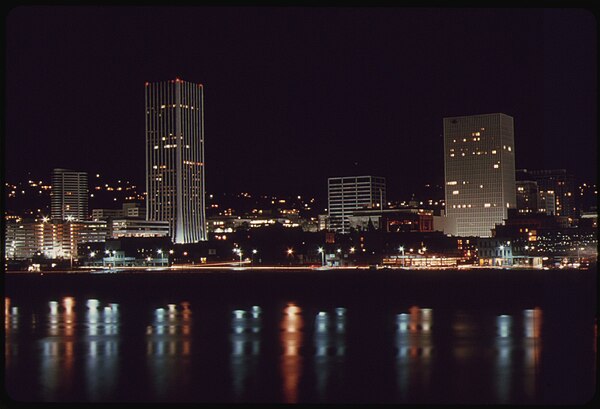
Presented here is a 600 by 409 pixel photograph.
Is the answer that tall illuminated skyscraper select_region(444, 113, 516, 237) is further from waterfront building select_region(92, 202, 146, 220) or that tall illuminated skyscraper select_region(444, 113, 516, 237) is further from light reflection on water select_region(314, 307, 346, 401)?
light reflection on water select_region(314, 307, 346, 401)

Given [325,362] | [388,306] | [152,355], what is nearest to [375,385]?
[325,362]

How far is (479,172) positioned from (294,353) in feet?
256

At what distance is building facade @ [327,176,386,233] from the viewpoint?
332 ft

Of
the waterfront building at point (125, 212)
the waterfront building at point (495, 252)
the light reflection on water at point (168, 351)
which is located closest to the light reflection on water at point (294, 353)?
the light reflection on water at point (168, 351)

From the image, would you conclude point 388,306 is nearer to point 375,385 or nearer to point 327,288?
point 327,288

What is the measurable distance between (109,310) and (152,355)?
371 inches

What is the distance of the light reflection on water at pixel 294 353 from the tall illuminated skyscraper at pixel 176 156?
229ft

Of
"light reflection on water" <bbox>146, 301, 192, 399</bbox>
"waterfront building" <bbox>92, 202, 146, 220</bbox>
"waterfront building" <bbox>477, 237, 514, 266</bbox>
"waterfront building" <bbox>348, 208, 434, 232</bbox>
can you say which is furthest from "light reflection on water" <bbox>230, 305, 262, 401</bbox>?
"waterfront building" <bbox>92, 202, 146, 220</bbox>

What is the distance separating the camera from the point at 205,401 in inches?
329

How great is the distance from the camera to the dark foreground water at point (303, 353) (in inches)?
344

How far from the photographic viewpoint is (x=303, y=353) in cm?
1153

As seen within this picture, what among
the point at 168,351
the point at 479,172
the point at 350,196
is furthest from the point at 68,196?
the point at 168,351

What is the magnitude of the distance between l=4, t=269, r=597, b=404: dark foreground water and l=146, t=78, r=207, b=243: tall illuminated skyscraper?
66444 mm

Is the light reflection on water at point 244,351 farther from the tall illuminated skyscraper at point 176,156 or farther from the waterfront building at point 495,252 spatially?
the tall illuminated skyscraper at point 176,156
